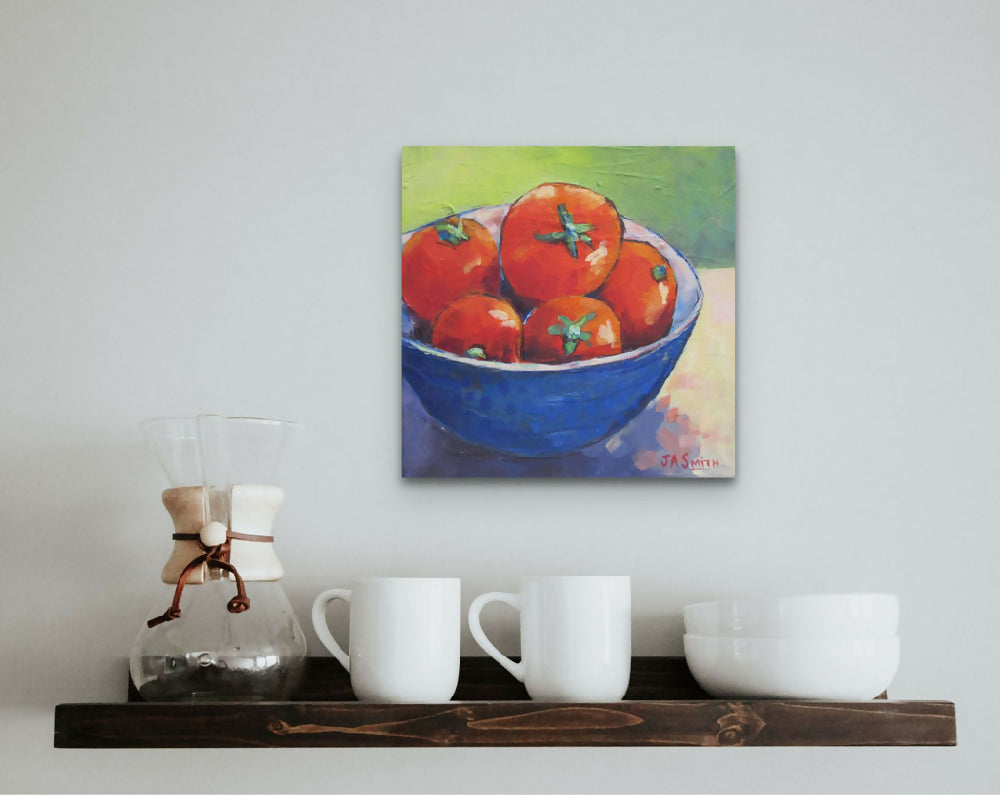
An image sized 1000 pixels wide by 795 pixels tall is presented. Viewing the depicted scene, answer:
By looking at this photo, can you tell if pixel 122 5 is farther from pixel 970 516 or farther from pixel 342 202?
pixel 970 516

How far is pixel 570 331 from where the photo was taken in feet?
3.48

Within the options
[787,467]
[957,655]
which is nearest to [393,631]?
[787,467]

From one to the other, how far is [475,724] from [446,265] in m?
0.48

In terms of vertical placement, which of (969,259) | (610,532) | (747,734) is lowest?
(747,734)

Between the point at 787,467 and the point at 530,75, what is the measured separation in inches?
20.5

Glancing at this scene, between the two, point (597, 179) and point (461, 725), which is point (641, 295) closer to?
point (597, 179)

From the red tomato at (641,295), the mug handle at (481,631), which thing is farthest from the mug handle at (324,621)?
the red tomato at (641,295)

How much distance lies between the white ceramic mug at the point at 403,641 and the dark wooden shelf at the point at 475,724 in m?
0.03

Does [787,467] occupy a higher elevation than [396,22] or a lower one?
lower

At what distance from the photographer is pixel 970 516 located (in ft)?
3.47

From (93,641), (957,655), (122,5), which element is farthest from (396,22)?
(957,655)

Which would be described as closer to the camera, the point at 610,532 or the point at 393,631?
the point at 393,631

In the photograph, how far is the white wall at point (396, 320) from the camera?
1038 millimetres

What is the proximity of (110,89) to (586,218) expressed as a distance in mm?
551
